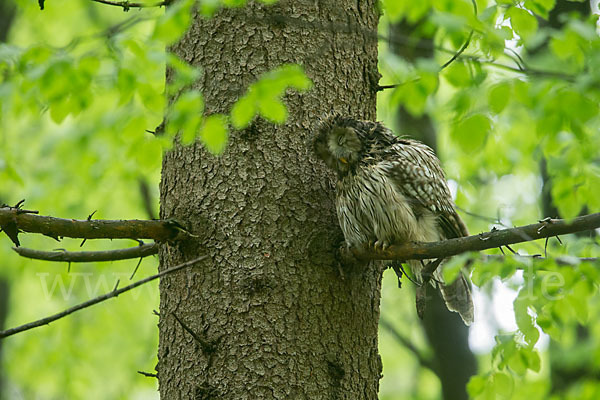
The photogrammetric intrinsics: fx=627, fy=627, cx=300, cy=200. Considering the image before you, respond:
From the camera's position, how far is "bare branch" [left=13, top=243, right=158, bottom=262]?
3.14 m

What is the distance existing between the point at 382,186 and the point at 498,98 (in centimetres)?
127

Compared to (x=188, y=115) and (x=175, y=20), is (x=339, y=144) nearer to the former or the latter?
(x=188, y=115)

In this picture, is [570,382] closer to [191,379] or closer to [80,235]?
[191,379]

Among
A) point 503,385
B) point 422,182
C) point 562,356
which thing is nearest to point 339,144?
point 422,182

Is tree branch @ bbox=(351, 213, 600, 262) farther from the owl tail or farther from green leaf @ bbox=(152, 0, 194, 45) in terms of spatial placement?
green leaf @ bbox=(152, 0, 194, 45)

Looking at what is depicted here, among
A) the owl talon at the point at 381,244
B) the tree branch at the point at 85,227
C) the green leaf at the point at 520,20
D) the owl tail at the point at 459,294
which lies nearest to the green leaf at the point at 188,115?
the tree branch at the point at 85,227

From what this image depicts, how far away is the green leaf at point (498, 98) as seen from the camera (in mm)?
4148

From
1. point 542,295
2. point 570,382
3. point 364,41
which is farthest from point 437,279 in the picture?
point 570,382

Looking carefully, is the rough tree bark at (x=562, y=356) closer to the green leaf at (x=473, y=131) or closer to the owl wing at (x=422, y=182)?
the green leaf at (x=473, y=131)

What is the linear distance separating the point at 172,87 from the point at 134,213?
680 centimetres

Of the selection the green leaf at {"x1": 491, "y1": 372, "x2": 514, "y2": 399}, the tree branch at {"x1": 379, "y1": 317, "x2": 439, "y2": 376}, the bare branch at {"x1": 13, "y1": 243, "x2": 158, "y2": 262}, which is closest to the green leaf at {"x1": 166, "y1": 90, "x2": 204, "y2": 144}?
the bare branch at {"x1": 13, "y1": 243, "x2": 158, "y2": 262}

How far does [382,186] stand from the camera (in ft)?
11.3

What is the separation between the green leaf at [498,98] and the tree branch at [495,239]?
1.67 meters

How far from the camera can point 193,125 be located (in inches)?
106
